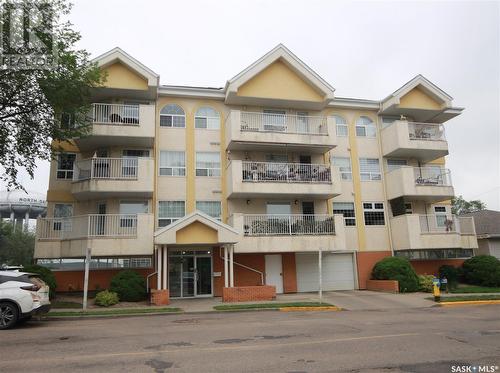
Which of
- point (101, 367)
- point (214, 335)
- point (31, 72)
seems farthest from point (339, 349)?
point (31, 72)

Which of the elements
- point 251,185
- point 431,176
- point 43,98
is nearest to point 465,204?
point 431,176

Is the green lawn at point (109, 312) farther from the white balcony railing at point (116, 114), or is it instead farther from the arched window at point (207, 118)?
the arched window at point (207, 118)

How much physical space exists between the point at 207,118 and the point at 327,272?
458 inches

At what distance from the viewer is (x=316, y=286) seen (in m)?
24.0

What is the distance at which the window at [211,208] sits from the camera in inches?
912

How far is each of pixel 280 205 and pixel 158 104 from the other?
923 cm

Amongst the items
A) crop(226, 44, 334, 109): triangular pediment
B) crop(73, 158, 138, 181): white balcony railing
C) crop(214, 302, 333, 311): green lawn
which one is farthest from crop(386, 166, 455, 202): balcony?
crop(73, 158, 138, 181): white balcony railing

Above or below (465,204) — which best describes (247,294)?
below

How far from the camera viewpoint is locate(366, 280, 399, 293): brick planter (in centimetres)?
2195

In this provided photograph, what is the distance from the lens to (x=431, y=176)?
26.6m

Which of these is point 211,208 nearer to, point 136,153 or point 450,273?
point 136,153

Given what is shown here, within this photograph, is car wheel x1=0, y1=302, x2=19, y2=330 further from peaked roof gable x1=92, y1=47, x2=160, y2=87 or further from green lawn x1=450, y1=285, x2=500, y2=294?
green lawn x1=450, y1=285, x2=500, y2=294

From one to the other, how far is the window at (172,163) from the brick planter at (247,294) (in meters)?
7.60

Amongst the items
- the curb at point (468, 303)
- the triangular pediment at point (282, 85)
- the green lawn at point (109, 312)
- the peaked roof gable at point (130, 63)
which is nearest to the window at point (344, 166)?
the triangular pediment at point (282, 85)
